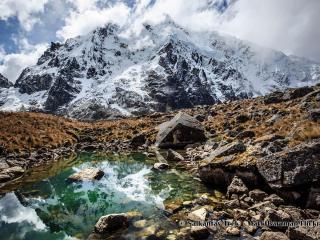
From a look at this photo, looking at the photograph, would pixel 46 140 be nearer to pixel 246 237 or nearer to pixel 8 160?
pixel 8 160

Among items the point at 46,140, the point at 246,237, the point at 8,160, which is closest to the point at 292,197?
the point at 246,237

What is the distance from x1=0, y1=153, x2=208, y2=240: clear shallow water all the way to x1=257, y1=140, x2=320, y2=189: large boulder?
16.9 feet

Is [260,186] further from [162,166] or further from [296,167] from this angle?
[162,166]

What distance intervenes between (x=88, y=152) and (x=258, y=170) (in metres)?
26.7

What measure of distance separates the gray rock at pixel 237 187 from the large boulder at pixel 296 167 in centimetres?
161

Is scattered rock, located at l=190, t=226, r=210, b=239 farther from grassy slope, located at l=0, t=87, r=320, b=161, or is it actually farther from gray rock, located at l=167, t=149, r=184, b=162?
gray rock, located at l=167, t=149, r=184, b=162

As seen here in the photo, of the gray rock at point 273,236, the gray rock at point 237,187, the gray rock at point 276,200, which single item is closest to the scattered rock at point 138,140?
the gray rock at point 237,187

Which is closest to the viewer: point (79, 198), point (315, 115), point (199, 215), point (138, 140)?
point (199, 215)

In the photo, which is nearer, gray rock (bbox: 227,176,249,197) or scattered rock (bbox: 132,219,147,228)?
scattered rock (bbox: 132,219,147,228)

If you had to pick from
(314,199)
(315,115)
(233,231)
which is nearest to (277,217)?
(233,231)

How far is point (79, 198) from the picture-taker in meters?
21.8

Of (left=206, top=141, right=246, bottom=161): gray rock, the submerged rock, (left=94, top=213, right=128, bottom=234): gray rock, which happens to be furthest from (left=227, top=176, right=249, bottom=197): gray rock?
the submerged rock

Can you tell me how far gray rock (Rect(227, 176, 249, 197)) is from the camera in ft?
61.5

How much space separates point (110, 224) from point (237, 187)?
24.0 feet
